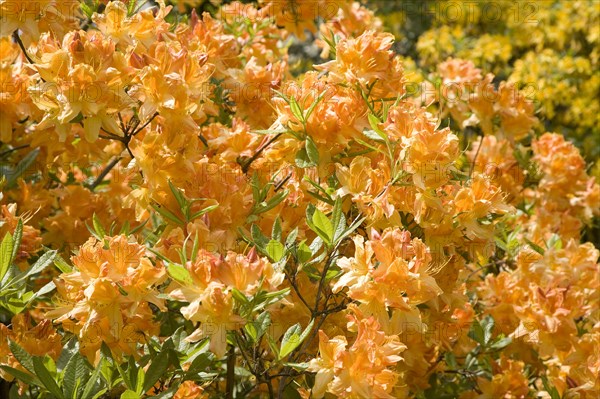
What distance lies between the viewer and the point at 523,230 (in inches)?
124

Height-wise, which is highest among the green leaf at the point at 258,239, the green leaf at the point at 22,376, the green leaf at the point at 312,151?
the green leaf at the point at 312,151

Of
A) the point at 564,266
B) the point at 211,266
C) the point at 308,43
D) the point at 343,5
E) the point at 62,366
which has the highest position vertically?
the point at 211,266

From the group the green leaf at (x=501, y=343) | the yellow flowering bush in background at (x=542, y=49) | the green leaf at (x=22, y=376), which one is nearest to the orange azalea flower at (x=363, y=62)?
the green leaf at (x=501, y=343)

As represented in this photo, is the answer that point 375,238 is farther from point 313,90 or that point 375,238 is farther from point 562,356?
point 562,356

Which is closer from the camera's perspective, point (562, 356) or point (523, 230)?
point (562, 356)

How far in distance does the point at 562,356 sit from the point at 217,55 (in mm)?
1364

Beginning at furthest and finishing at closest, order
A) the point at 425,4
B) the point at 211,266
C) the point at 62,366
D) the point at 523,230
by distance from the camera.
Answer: the point at 425,4 < the point at 523,230 < the point at 62,366 < the point at 211,266

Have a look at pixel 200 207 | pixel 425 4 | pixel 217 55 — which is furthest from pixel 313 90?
pixel 425 4

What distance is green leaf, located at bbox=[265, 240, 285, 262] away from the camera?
1.66 metres

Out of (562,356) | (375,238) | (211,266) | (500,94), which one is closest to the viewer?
(211,266)

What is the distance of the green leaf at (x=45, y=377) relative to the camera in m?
1.61

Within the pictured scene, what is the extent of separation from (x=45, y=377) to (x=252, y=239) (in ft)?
1.69

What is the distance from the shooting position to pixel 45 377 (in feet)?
5.30

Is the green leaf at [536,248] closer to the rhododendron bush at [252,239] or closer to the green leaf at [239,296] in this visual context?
the rhododendron bush at [252,239]
